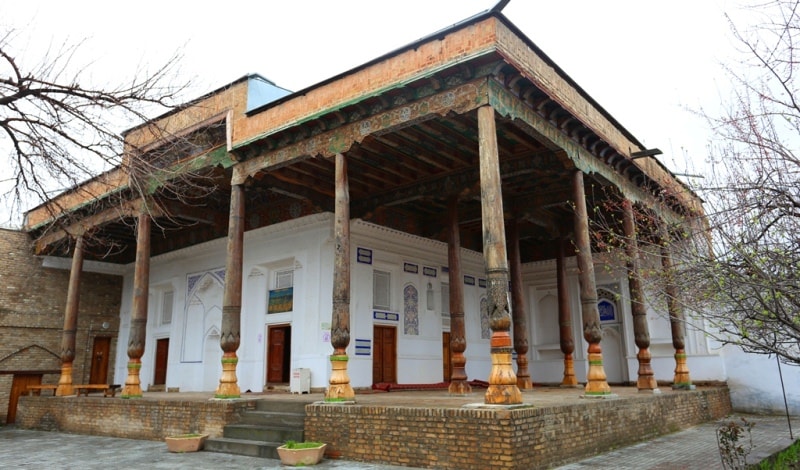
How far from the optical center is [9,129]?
6.02 meters

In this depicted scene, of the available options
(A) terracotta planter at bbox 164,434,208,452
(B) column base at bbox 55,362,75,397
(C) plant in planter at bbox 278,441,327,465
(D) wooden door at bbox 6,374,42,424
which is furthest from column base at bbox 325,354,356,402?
(D) wooden door at bbox 6,374,42,424

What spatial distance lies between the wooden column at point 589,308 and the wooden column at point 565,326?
567 cm

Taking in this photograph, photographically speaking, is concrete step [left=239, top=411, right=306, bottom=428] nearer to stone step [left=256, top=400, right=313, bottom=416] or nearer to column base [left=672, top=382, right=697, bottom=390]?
stone step [left=256, top=400, right=313, bottom=416]

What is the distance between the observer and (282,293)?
50.5ft

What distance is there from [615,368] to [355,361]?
933 cm

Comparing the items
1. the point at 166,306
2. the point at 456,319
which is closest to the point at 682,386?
the point at 456,319

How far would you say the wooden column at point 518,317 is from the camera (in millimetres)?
14617

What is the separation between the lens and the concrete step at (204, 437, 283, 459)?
29.4 feet

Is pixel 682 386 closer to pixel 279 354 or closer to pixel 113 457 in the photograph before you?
pixel 279 354

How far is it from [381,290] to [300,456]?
26.4 feet

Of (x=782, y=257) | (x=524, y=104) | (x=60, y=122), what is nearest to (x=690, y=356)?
(x=524, y=104)

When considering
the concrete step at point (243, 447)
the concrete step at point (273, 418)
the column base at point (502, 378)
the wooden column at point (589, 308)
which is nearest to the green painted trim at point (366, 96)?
the wooden column at point (589, 308)

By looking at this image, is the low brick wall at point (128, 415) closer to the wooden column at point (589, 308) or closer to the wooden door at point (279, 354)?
the wooden door at point (279, 354)

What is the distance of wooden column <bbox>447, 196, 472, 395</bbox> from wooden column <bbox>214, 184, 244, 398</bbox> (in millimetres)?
4596
